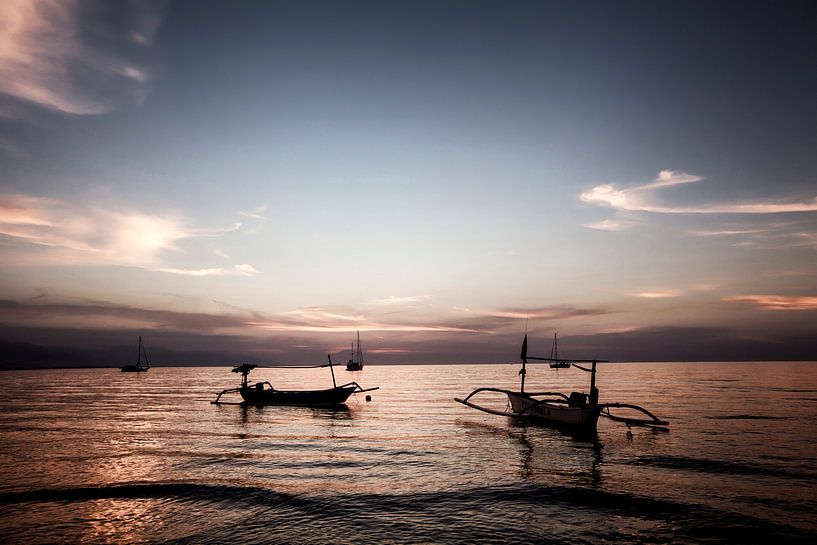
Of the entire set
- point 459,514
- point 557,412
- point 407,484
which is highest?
point 459,514

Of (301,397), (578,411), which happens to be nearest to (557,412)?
(578,411)

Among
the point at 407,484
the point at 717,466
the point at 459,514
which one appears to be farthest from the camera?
the point at 717,466

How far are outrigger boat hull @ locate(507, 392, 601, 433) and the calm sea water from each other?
138cm

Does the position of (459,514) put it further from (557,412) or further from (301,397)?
(301,397)

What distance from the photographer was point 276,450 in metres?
26.3

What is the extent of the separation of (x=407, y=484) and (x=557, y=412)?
19.7 meters

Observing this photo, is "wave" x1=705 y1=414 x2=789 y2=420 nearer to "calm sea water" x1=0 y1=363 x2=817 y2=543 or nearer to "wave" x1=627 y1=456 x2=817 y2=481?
"calm sea water" x1=0 y1=363 x2=817 y2=543

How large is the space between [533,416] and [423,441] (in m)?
13.4

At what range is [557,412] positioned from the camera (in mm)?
34594

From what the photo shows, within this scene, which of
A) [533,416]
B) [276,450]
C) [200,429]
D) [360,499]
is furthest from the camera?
[533,416]

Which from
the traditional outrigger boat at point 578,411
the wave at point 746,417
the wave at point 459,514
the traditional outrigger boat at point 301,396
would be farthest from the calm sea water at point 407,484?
the traditional outrigger boat at point 301,396

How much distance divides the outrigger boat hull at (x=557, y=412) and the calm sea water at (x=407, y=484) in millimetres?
1385

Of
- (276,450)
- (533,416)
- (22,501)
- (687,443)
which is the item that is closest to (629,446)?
(687,443)

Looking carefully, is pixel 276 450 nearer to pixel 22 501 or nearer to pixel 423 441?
pixel 423 441
